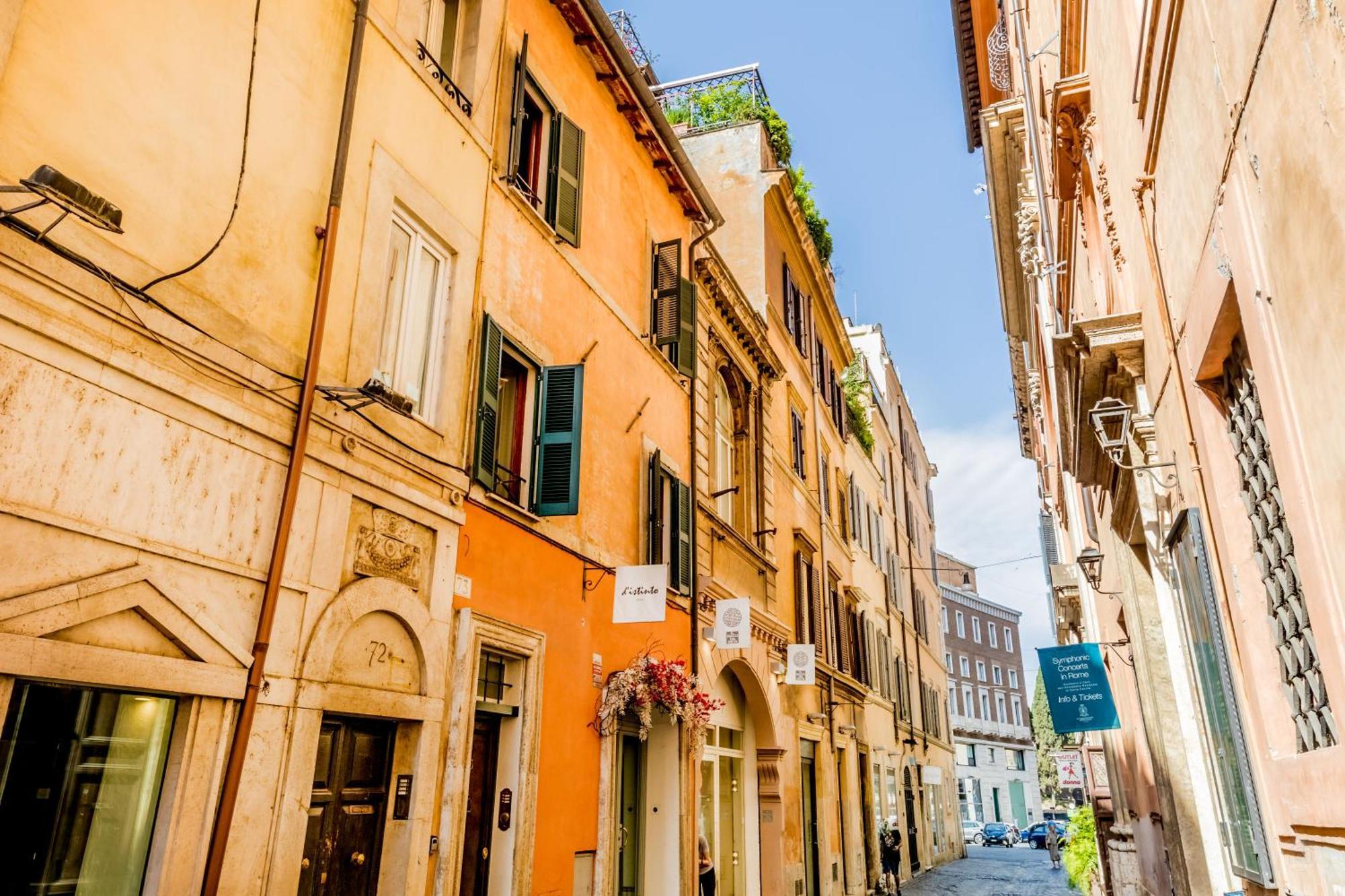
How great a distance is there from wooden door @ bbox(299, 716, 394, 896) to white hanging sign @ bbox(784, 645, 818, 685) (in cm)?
987

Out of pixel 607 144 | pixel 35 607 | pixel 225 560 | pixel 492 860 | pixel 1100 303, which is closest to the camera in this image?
pixel 35 607

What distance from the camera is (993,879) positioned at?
25.4 meters

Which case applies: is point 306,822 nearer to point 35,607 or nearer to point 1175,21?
point 35,607

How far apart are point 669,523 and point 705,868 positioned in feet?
14.0

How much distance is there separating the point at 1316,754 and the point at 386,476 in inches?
214

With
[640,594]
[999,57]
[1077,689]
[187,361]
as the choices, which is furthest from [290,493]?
[999,57]

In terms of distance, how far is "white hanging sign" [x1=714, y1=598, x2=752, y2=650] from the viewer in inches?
456

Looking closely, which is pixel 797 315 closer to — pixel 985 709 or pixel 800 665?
pixel 800 665

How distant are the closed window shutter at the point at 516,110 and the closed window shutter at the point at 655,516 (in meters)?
3.90

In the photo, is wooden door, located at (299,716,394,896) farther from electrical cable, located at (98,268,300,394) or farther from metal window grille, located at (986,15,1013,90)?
metal window grille, located at (986,15,1013,90)

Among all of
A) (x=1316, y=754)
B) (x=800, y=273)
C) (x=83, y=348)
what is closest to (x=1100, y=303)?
(x=1316, y=754)

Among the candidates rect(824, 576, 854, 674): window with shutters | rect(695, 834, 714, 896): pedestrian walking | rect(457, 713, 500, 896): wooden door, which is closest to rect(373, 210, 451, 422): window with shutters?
rect(457, 713, 500, 896): wooden door

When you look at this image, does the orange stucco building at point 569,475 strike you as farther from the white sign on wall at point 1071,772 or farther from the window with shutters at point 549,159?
the white sign on wall at point 1071,772

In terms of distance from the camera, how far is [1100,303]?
8328mm
